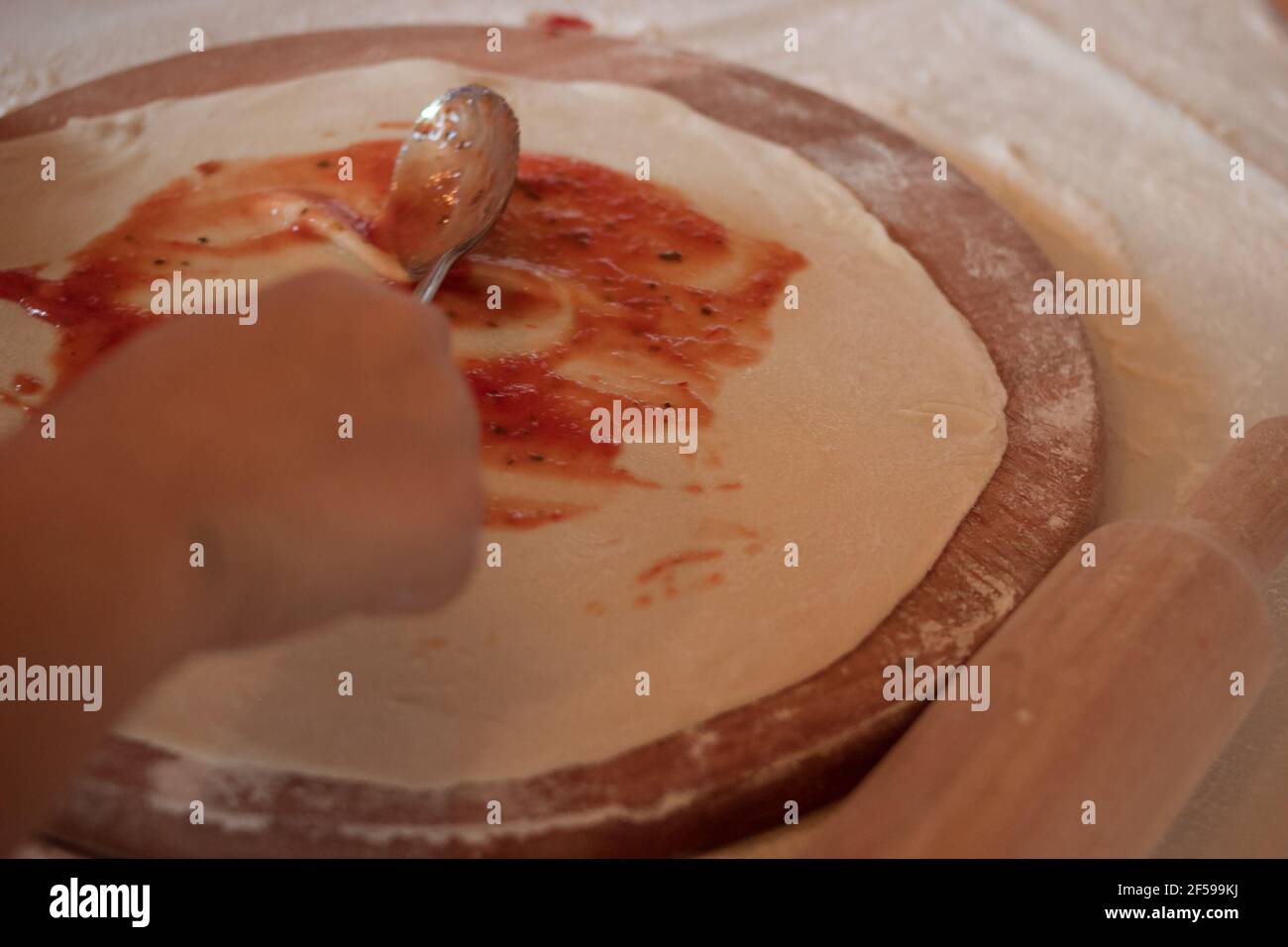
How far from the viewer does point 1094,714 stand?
0.98 meters

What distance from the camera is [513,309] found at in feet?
4.91

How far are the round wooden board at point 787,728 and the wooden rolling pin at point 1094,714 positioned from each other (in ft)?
0.27

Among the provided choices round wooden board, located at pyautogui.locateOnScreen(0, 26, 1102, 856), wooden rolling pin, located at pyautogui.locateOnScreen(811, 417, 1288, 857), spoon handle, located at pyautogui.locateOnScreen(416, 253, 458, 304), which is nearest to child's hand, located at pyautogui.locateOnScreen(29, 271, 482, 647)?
round wooden board, located at pyautogui.locateOnScreen(0, 26, 1102, 856)

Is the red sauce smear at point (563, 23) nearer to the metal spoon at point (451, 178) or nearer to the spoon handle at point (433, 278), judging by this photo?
the metal spoon at point (451, 178)

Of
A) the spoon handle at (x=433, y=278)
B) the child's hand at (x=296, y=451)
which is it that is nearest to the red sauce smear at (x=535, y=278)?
the spoon handle at (x=433, y=278)

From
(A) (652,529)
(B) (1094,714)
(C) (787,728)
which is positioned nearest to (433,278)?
(A) (652,529)

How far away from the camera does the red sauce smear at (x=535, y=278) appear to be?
4.42 ft

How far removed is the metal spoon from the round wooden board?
1.59ft

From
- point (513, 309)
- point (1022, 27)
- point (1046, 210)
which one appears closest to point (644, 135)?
point (513, 309)

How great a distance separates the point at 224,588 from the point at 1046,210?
1.55 meters

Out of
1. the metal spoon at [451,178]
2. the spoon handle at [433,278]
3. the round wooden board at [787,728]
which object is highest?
the metal spoon at [451,178]

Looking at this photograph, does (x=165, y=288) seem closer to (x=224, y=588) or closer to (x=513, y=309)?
(x=513, y=309)

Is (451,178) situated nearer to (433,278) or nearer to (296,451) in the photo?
(433,278)
